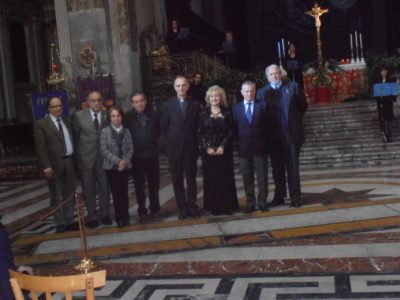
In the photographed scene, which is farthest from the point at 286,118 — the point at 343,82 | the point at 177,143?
the point at 343,82

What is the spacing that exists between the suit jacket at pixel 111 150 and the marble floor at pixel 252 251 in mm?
682

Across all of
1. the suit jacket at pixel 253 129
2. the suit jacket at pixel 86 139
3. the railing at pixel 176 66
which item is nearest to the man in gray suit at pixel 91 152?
the suit jacket at pixel 86 139

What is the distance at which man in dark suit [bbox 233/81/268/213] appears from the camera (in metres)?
6.04

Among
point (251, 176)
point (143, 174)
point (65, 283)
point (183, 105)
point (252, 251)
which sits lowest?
point (252, 251)

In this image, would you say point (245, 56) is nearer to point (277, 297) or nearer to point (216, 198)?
point (216, 198)

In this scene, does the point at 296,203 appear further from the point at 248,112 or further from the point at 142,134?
the point at 142,134

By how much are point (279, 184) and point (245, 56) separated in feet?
58.5

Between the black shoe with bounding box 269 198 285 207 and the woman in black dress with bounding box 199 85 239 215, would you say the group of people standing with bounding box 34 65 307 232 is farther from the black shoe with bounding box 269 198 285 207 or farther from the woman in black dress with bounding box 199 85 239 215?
the black shoe with bounding box 269 198 285 207

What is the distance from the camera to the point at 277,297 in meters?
3.49

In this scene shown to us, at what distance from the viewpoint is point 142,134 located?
20.0 ft

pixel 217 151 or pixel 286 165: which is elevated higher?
pixel 217 151

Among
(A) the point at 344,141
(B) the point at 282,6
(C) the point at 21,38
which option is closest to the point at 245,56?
(B) the point at 282,6

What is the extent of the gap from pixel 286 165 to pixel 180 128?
1.28 m

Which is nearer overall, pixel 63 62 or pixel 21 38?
pixel 63 62
